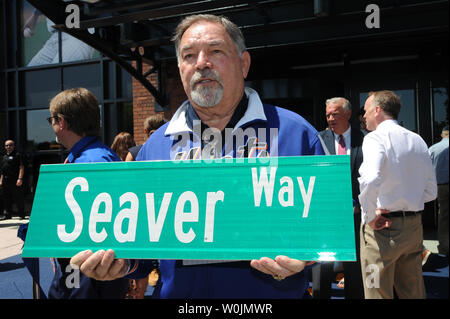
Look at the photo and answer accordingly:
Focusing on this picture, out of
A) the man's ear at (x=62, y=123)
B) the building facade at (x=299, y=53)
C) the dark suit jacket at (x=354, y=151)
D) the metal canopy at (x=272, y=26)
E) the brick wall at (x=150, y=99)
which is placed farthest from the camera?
the brick wall at (x=150, y=99)

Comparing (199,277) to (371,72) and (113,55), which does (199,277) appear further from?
(371,72)

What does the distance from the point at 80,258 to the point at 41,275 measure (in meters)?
4.27

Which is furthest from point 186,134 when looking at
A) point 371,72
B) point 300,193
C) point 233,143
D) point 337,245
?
point 371,72

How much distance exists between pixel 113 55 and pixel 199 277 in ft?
16.9

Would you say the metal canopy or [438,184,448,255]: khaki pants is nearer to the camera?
the metal canopy

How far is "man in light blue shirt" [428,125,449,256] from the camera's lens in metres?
5.25

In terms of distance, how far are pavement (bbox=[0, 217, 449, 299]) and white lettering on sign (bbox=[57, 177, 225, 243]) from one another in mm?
2924

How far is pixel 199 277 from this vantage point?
1.49 m

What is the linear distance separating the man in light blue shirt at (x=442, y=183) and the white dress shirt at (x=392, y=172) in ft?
10.2

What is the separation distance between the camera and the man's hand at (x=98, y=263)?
141cm
